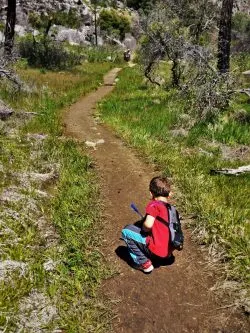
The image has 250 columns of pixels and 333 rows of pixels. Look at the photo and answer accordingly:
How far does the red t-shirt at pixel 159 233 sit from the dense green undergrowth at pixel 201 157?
908 mm

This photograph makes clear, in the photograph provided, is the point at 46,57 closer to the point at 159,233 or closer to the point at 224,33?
the point at 224,33

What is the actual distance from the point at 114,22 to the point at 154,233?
180ft

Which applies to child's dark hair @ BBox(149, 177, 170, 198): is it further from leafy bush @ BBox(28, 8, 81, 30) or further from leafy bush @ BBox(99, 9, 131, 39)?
leafy bush @ BBox(99, 9, 131, 39)

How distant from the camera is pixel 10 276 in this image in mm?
5027

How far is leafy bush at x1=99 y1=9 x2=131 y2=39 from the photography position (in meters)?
55.4

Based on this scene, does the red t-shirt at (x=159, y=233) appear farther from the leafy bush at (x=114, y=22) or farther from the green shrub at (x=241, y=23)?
the green shrub at (x=241, y=23)

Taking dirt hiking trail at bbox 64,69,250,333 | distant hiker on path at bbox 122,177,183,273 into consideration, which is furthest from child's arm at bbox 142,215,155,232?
dirt hiking trail at bbox 64,69,250,333

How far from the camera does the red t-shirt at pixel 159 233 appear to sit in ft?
17.8

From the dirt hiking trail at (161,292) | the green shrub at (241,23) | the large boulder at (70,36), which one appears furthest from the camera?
the green shrub at (241,23)

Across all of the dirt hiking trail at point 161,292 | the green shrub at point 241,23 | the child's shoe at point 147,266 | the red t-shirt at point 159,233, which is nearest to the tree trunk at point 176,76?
the dirt hiking trail at point 161,292

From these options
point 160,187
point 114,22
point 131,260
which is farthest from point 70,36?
point 160,187

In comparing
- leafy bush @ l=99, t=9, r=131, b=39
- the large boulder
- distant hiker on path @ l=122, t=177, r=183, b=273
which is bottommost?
distant hiker on path @ l=122, t=177, r=183, b=273

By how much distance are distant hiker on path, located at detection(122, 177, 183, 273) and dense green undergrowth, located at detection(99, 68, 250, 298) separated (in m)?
0.93

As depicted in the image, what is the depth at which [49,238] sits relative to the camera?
6.13 m
